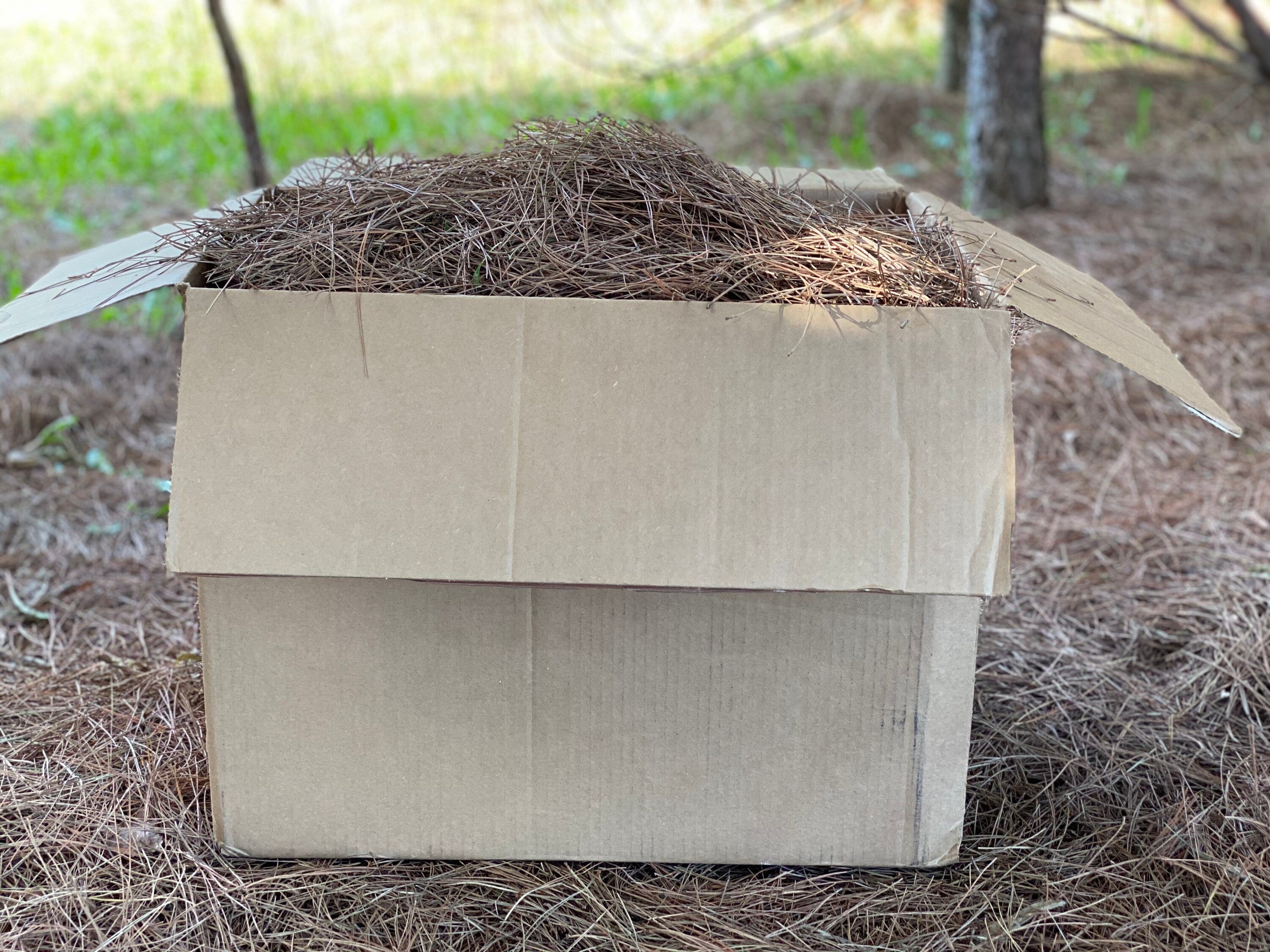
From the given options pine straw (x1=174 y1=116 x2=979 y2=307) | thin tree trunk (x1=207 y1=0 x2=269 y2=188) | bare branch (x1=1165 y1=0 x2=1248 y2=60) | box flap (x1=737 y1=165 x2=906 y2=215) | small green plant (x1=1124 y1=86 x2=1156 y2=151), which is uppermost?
bare branch (x1=1165 y1=0 x2=1248 y2=60)

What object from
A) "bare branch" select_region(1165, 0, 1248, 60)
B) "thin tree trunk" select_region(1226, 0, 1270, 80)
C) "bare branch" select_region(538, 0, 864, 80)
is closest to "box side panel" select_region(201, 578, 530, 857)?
"bare branch" select_region(538, 0, 864, 80)

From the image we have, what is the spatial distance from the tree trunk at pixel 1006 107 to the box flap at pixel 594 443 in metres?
3.33

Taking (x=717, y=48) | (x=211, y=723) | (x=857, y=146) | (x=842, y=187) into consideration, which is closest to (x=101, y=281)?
(x=211, y=723)

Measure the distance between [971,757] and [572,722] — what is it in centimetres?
65

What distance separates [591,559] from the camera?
103 centimetres

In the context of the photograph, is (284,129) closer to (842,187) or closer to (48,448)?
(48,448)

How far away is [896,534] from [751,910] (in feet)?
1.77

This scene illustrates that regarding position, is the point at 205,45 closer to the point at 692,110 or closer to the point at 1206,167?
the point at 692,110

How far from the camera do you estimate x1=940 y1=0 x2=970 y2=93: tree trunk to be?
5469 mm

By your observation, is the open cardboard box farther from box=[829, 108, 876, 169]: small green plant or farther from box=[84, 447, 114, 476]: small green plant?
box=[829, 108, 876, 169]: small green plant

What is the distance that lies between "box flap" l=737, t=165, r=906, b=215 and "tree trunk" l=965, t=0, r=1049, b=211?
8.80ft

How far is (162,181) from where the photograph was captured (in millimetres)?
4633

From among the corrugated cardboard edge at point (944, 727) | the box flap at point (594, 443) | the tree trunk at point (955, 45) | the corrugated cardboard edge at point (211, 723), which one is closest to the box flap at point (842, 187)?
the box flap at point (594, 443)

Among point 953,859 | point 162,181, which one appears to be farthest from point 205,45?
point 953,859
